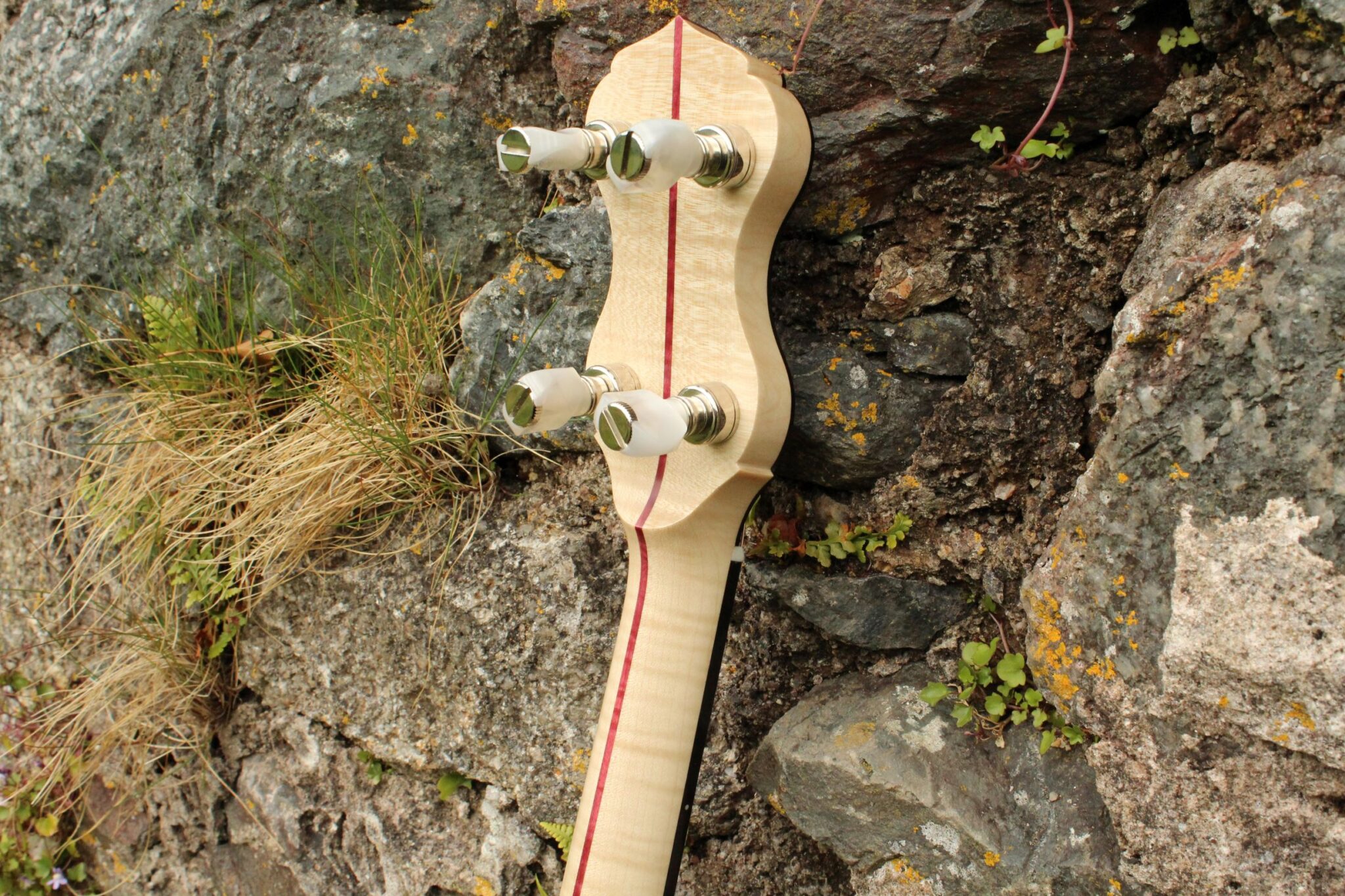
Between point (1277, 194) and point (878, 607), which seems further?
point (878, 607)

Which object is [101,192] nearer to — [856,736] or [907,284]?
[907,284]

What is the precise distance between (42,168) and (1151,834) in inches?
81.1

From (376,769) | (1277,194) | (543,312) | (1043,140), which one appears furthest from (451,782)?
(1277,194)

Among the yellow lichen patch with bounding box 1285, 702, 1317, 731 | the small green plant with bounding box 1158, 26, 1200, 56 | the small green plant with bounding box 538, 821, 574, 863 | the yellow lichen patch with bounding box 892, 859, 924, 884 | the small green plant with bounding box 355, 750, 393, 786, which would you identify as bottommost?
the small green plant with bounding box 355, 750, 393, 786

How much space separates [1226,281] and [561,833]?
43.0 inches

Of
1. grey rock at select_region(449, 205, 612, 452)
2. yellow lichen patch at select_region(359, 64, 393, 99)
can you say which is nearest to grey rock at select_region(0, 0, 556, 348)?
yellow lichen patch at select_region(359, 64, 393, 99)

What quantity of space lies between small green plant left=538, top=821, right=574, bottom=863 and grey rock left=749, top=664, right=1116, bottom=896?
0.32m

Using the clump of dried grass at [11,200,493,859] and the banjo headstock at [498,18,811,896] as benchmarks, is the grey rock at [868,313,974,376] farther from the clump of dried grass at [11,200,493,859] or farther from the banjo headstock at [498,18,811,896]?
the clump of dried grass at [11,200,493,859]

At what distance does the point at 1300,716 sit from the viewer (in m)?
0.93

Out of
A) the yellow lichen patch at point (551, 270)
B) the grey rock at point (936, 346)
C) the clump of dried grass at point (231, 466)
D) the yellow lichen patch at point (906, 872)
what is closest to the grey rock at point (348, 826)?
the clump of dried grass at point (231, 466)

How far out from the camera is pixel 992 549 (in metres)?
1.25

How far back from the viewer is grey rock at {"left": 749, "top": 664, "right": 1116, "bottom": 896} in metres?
1.14

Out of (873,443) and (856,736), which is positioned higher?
(873,443)

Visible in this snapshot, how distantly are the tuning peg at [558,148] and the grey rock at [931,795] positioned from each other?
2.33 feet
